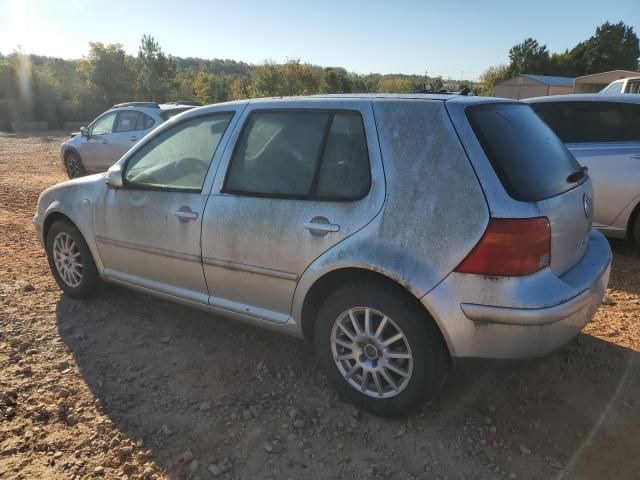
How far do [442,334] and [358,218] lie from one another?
0.71 meters

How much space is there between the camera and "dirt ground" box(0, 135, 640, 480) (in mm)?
2338

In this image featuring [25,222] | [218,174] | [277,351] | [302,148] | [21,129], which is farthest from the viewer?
[21,129]

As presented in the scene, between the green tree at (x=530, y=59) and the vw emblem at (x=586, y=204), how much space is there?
5952cm

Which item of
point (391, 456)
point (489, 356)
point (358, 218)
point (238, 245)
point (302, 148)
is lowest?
point (391, 456)

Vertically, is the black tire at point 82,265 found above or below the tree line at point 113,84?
below

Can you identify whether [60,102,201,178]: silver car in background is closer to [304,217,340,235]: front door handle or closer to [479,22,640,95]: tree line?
[304,217,340,235]: front door handle

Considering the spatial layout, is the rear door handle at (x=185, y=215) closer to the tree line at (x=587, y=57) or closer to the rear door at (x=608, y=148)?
the rear door at (x=608, y=148)

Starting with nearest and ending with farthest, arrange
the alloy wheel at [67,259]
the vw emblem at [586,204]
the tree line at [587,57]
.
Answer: the vw emblem at [586,204]
the alloy wheel at [67,259]
the tree line at [587,57]

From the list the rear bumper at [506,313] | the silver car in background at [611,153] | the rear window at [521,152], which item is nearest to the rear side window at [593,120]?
the silver car in background at [611,153]

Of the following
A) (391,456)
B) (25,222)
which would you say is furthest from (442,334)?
(25,222)

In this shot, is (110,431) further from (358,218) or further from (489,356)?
(489,356)

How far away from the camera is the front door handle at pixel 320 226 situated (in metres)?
2.54

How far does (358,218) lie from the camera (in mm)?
2480

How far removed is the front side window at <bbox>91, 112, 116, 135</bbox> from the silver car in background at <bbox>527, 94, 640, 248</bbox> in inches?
338
